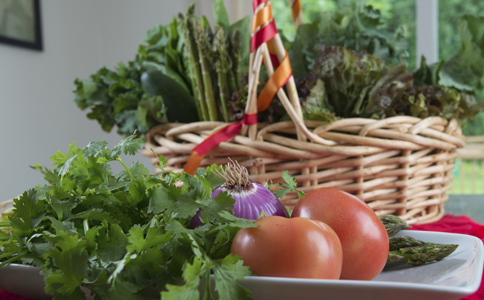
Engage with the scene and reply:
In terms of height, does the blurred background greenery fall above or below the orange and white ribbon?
above

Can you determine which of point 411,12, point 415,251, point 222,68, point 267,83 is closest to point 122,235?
point 415,251

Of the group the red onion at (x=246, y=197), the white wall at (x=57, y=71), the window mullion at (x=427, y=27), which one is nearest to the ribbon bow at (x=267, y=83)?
the red onion at (x=246, y=197)

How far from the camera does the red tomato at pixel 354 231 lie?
1.45 ft

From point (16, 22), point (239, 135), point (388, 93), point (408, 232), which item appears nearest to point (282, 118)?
point (239, 135)

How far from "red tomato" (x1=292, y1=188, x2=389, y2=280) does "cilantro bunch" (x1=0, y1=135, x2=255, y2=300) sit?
0.38 feet

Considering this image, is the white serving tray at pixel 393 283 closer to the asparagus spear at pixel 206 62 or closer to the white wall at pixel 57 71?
the asparagus spear at pixel 206 62

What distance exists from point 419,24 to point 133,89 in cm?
198

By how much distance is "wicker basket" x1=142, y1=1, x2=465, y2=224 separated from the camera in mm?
787

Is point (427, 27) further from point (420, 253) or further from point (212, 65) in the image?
point (420, 253)

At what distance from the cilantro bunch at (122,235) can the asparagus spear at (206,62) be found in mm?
435

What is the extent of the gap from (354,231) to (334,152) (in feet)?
1.17

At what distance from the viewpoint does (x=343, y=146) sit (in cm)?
81

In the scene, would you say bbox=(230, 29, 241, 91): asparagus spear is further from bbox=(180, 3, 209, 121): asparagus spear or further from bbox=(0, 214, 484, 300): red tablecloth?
bbox=(0, 214, 484, 300): red tablecloth

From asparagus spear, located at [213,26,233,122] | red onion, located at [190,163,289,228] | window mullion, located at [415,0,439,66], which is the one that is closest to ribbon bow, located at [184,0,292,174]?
asparagus spear, located at [213,26,233,122]
